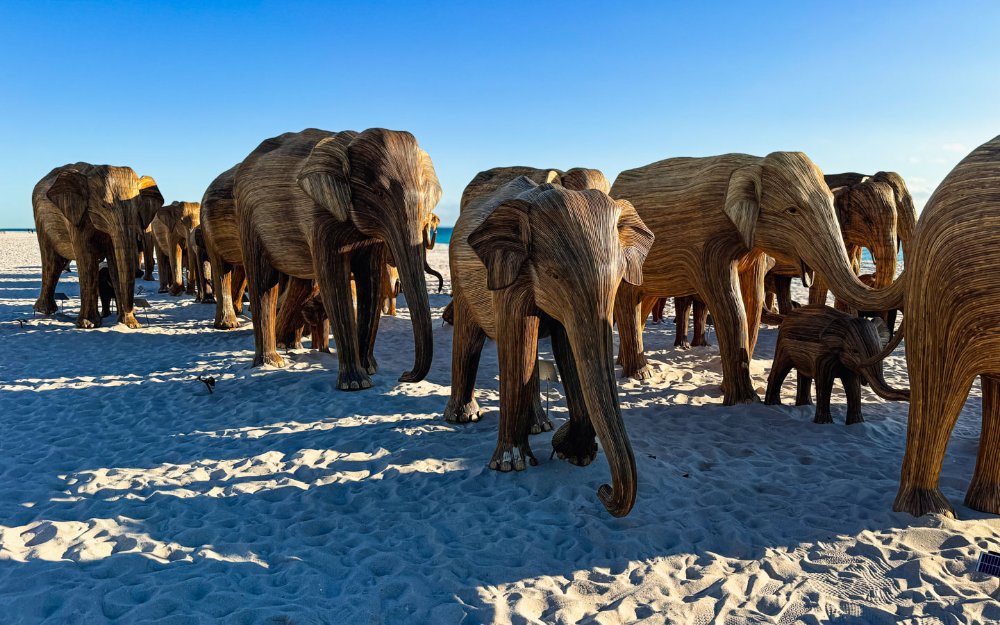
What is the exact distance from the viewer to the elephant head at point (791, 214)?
5.38 meters

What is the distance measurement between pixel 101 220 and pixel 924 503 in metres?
11.4

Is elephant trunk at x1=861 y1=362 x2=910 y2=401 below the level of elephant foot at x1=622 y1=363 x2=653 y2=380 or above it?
above

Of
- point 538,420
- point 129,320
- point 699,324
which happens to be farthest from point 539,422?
point 129,320

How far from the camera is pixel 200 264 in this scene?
518 inches

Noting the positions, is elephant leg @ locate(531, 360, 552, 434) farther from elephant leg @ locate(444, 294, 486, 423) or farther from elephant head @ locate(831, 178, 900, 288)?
elephant head @ locate(831, 178, 900, 288)

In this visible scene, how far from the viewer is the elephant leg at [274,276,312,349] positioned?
8.12m

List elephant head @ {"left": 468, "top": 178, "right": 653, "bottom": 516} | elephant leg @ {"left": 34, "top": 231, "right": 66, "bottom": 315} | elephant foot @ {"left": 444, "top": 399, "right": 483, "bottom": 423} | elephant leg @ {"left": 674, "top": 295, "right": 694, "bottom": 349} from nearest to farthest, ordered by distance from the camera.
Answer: elephant head @ {"left": 468, "top": 178, "right": 653, "bottom": 516}
elephant foot @ {"left": 444, "top": 399, "right": 483, "bottom": 423}
elephant leg @ {"left": 674, "top": 295, "right": 694, "bottom": 349}
elephant leg @ {"left": 34, "top": 231, "right": 66, "bottom": 315}

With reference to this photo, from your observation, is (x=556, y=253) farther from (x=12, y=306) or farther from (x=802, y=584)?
(x=12, y=306)

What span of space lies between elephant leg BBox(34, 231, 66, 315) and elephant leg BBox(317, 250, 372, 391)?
820cm

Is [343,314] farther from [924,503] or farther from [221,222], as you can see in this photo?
[924,503]

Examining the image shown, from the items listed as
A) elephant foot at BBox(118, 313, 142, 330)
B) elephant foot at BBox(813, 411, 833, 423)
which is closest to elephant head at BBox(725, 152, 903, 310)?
elephant foot at BBox(813, 411, 833, 423)

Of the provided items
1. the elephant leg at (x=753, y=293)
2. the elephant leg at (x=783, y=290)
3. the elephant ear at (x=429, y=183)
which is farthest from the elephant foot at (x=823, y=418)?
the elephant leg at (x=783, y=290)

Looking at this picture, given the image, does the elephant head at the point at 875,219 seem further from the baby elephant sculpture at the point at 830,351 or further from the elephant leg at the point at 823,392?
the elephant leg at the point at 823,392

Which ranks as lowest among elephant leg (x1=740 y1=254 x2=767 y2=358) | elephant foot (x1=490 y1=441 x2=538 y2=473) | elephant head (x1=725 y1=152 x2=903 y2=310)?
elephant foot (x1=490 y1=441 x2=538 y2=473)
